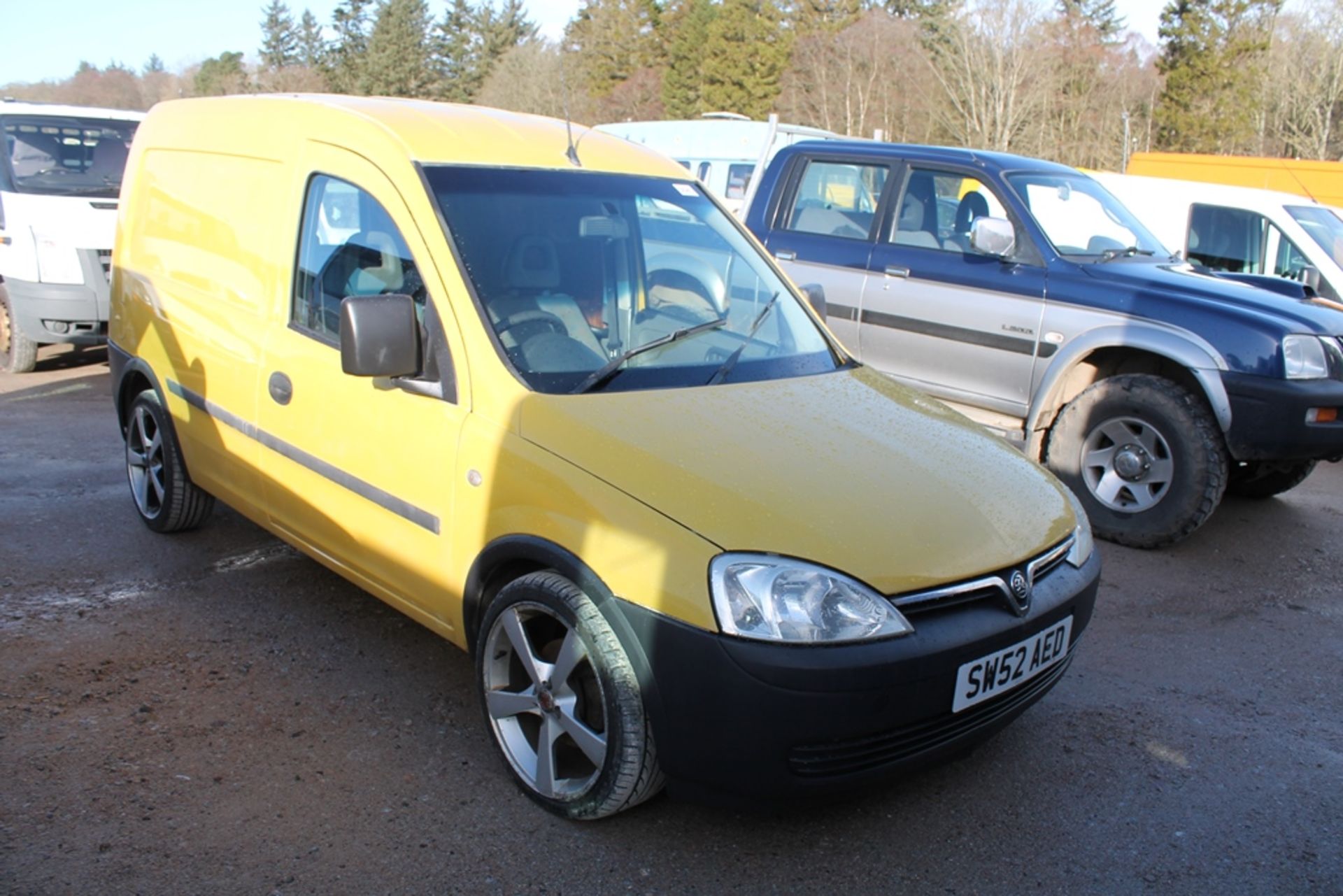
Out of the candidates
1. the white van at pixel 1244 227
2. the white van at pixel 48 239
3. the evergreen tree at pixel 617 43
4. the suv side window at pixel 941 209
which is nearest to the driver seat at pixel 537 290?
the suv side window at pixel 941 209

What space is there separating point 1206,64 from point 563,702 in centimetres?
4048

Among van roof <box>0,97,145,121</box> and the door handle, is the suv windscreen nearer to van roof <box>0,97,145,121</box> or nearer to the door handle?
the door handle

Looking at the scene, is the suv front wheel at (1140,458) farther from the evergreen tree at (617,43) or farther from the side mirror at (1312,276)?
the evergreen tree at (617,43)

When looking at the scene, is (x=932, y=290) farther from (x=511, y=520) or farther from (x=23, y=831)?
(x=23, y=831)

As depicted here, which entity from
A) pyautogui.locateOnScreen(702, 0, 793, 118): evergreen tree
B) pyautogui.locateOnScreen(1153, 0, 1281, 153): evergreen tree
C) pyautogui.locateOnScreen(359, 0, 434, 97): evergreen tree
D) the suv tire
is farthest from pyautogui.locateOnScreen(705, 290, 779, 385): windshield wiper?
pyautogui.locateOnScreen(359, 0, 434, 97): evergreen tree

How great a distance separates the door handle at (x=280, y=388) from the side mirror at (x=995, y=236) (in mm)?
3958

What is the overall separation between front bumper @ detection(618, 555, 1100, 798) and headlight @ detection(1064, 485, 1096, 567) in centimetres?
54

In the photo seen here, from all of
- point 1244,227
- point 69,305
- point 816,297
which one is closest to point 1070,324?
point 816,297

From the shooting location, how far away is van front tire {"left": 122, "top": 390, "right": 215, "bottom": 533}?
16.1 ft

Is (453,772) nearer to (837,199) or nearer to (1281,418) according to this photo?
(1281,418)

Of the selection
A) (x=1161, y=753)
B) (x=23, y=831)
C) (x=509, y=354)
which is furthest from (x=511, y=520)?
(x=1161, y=753)

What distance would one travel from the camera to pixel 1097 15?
155 feet

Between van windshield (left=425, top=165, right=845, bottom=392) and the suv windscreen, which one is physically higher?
the suv windscreen

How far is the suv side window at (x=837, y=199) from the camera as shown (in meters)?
6.93
